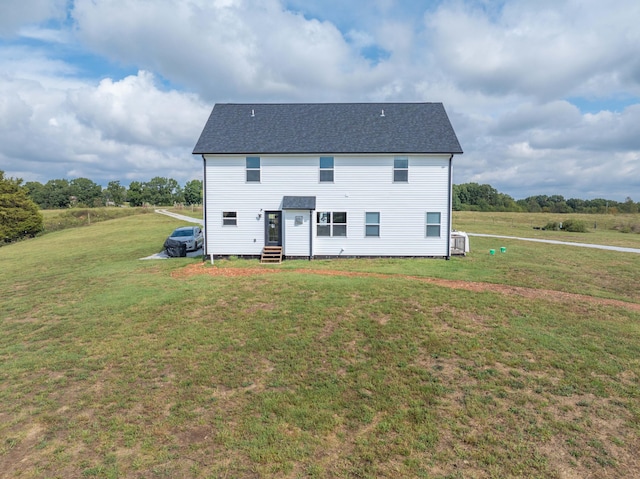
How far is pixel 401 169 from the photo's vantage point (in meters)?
17.7

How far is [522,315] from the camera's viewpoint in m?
8.98

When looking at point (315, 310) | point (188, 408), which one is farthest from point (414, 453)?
point (315, 310)

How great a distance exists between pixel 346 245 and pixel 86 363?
1303cm

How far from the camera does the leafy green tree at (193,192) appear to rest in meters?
97.2

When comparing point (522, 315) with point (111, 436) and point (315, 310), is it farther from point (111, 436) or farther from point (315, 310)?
point (111, 436)

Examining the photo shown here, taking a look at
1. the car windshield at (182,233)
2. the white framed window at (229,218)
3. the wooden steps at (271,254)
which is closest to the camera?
the wooden steps at (271,254)

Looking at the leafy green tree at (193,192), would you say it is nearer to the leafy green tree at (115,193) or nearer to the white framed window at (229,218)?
the leafy green tree at (115,193)

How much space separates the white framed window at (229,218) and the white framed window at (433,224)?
10.5 meters

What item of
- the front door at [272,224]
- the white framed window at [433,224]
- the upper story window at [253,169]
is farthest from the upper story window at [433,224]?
the upper story window at [253,169]

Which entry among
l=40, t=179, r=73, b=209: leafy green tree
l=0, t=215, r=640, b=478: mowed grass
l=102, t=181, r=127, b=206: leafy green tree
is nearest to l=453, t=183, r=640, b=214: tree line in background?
l=0, t=215, r=640, b=478: mowed grass

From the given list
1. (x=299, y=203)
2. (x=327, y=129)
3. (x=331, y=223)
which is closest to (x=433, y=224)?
(x=331, y=223)

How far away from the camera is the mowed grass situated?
4.26 meters

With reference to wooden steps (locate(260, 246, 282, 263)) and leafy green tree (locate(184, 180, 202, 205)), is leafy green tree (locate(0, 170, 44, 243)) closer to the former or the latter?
wooden steps (locate(260, 246, 282, 263))

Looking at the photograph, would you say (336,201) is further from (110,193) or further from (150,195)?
(110,193)
